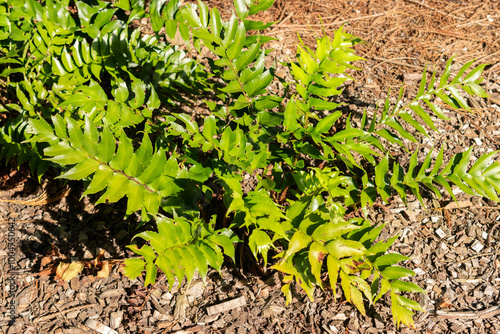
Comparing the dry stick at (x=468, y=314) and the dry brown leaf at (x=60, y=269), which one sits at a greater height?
the dry brown leaf at (x=60, y=269)

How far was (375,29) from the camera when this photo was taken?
3.53 metres

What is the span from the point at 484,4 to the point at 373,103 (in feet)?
5.76

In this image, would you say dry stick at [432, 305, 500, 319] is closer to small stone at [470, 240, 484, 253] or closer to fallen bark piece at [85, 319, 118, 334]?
small stone at [470, 240, 484, 253]

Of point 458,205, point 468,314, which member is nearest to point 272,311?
point 468,314

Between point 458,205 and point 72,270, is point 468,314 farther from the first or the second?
point 72,270

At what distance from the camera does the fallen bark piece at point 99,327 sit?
6.79 ft

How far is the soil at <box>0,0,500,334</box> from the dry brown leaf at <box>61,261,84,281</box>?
0.08 meters

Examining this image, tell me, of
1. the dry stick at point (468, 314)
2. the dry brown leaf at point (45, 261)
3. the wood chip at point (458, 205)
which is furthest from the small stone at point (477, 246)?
the dry brown leaf at point (45, 261)

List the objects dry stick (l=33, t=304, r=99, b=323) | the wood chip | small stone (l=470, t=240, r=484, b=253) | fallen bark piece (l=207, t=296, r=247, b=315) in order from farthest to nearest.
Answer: the wood chip < small stone (l=470, t=240, r=484, b=253) < fallen bark piece (l=207, t=296, r=247, b=315) < dry stick (l=33, t=304, r=99, b=323)

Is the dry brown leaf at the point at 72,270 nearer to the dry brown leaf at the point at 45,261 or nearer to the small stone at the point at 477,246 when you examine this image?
the dry brown leaf at the point at 45,261

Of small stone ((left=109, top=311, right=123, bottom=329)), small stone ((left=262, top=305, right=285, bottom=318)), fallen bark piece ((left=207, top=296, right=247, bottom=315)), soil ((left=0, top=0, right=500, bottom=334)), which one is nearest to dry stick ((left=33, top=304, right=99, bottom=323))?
soil ((left=0, top=0, right=500, bottom=334))

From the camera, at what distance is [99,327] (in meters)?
2.08

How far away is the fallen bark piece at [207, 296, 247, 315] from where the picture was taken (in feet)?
7.14

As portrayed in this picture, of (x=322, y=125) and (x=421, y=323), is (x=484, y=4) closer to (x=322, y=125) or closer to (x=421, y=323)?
(x=322, y=125)
